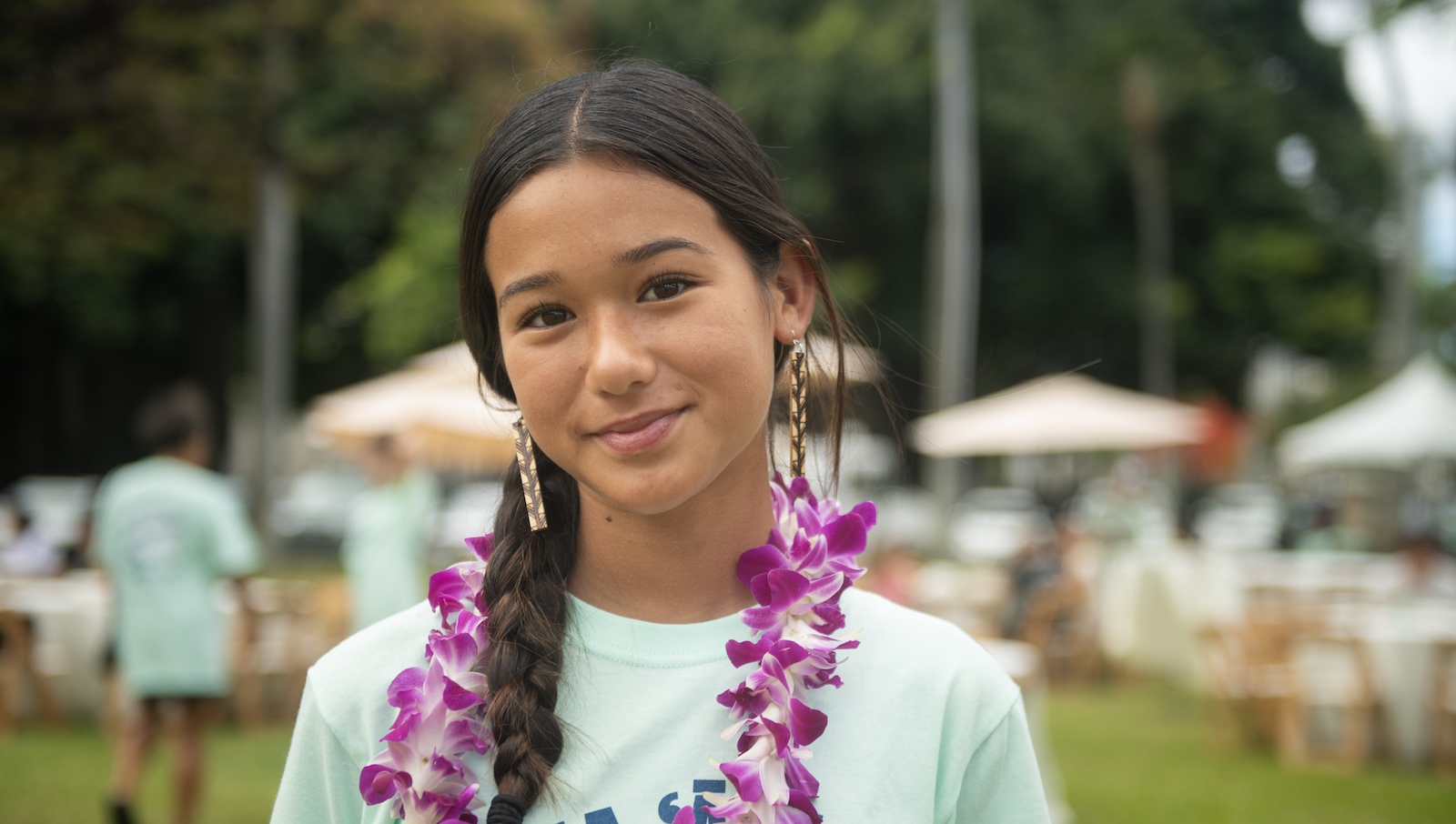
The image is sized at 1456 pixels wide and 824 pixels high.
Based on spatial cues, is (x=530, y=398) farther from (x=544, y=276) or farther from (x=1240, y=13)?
(x=1240, y=13)

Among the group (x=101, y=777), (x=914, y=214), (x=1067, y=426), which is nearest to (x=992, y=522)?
(x=914, y=214)

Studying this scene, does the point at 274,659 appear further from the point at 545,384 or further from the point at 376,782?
the point at 545,384

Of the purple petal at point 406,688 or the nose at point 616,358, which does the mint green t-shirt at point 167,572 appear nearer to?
the purple petal at point 406,688

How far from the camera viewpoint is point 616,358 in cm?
120

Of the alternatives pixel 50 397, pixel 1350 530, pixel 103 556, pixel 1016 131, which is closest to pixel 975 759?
pixel 103 556

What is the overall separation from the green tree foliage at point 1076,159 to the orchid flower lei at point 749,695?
19988 millimetres

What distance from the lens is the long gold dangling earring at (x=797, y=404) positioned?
1.43 m

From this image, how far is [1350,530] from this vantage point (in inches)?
621

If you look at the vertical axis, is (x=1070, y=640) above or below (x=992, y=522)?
above

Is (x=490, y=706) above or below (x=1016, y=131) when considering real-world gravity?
below

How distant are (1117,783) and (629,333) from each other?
6560mm

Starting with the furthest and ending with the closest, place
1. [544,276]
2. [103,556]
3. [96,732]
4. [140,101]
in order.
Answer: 1. [96,732]
2. [140,101]
3. [103,556]
4. [544,276]

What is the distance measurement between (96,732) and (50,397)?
21.9 m

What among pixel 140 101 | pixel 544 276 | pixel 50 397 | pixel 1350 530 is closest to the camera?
pixel 544 276
